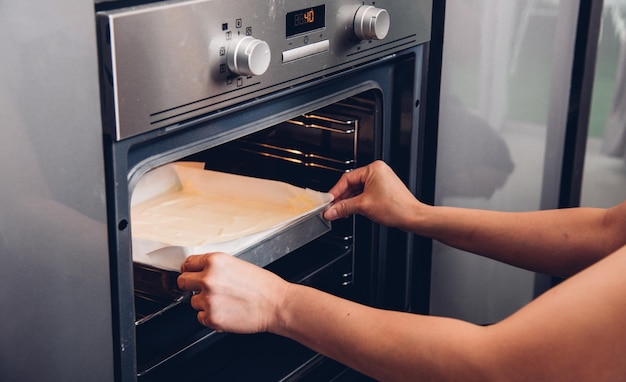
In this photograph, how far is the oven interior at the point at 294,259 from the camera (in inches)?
52.9

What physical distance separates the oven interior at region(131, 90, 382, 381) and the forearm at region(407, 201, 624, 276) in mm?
188

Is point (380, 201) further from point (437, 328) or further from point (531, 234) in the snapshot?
point (437, 328)

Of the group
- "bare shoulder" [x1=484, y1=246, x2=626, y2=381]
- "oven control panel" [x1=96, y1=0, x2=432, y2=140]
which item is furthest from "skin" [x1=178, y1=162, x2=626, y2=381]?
"oven control panel" [x1=96, y1=0, x2=432, y2=140]

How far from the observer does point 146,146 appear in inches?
41.0

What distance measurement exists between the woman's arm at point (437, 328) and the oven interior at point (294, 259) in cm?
18

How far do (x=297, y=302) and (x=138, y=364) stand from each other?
0.86ft

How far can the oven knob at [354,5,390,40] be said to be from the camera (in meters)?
1.34

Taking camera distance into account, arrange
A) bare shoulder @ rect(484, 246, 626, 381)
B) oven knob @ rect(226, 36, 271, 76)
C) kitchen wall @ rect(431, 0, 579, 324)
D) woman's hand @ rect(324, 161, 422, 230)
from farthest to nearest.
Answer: kitchen wall @ rect(431, 0, 579, 324) < woman's hand @ rect(324, 161, 422, 230) < oven knob @ rect(226, 36, 271, 76) < bare shoulder @ rect(484, 246, 626, 381)

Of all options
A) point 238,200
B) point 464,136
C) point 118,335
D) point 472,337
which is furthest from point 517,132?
point 118,335

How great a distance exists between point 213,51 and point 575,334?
553 mm

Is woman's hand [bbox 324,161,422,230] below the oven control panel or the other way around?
below

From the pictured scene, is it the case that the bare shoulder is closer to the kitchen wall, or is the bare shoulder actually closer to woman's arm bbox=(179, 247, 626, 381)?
woman's arm bbox=(179, 247, 626, 381)

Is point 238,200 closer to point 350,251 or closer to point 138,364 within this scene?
point 350,251

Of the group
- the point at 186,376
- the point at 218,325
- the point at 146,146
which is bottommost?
the point at 186,376
